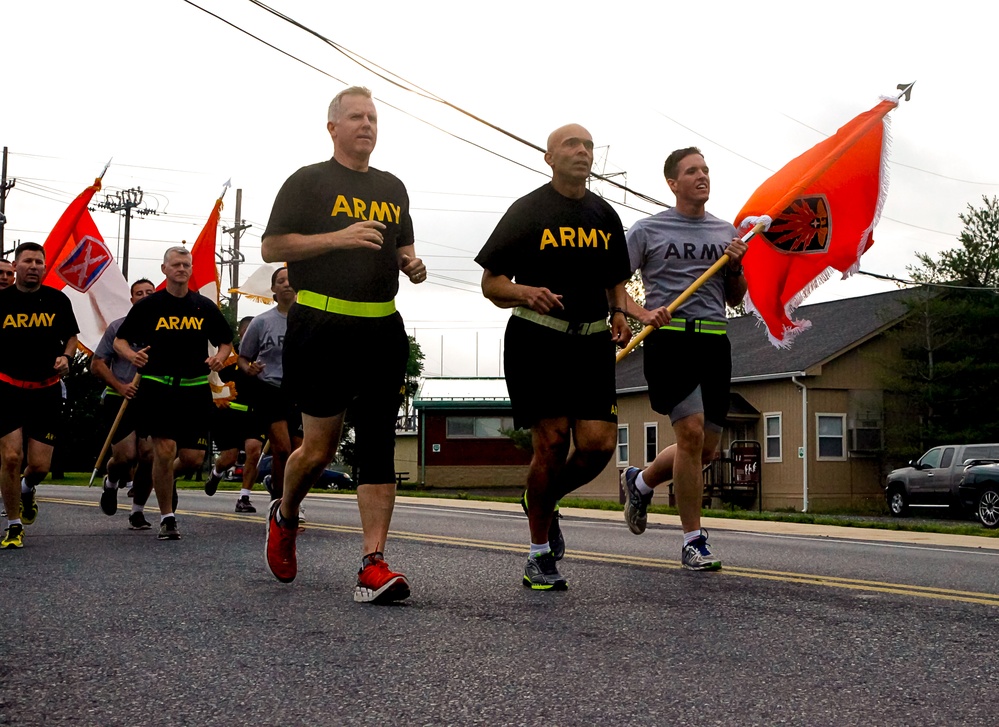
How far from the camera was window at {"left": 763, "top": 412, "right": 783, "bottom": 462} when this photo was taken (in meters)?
34.3

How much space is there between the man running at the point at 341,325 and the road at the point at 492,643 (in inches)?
18.7

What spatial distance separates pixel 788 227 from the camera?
9133 mm

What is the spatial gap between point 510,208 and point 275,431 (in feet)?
15.3

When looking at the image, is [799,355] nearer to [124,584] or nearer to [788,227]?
[788,227]

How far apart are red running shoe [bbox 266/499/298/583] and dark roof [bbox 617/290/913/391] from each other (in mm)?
27181

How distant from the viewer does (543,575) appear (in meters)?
5.79

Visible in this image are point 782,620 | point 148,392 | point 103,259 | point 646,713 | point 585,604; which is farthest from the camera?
point 103,259

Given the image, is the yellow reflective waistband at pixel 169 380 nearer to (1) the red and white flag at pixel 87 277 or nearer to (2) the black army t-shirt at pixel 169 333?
(2) the black army t-shirt at pixel 169 333

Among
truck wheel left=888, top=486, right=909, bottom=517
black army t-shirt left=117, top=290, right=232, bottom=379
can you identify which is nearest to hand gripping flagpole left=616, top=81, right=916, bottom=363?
black army t-shirt left=117, top=290, right=232, bottom=379

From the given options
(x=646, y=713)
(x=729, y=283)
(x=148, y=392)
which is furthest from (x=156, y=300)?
(x=646, y=713)

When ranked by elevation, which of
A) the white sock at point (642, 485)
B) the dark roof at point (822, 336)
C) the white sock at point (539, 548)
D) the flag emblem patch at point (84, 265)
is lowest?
the white sock at point (539, 548)

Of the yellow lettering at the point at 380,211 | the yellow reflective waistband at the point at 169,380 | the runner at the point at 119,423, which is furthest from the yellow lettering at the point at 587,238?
the runner at the point at 119,423

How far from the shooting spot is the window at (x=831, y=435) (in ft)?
110

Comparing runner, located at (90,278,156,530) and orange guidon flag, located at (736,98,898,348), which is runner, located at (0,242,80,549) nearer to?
runner, located at (90,278,156,530)
